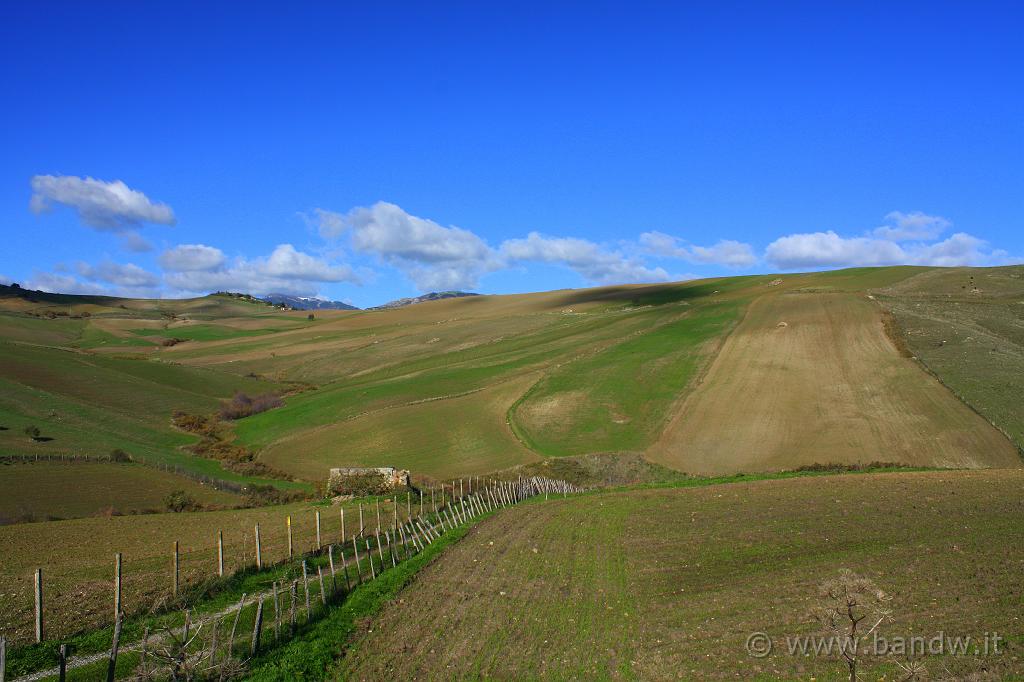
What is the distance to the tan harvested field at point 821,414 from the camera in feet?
149

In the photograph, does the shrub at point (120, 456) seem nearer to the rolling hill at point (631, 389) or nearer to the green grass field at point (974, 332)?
the rolling hill at point (631, 389)

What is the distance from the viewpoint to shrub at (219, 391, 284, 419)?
76.9 meters

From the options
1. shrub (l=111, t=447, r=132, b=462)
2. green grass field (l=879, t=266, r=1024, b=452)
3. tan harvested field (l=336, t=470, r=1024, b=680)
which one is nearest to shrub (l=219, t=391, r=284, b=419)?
shrub (l=111, t=447, r=132, b=462)

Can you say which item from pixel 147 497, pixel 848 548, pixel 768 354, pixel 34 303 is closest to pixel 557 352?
pixel 768 354

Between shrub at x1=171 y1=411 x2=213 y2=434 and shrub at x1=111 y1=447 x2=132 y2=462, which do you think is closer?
shrub at x1=111 y1=447 x2=132 y2=462

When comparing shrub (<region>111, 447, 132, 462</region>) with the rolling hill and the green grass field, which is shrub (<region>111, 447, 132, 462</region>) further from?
the green grass field

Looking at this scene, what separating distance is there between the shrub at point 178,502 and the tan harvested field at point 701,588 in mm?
19817

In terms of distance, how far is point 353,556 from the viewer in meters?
27.5

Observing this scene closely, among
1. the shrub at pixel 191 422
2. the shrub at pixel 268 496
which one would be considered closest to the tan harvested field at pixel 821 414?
the shrub at pixel 268 496

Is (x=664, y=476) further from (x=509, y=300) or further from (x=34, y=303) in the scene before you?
(x=34, y=303)

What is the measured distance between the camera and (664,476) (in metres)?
46.5

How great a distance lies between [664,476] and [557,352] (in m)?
37.7

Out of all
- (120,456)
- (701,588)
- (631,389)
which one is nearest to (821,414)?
(631,389)

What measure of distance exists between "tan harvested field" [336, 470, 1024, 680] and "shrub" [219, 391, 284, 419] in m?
53.3
